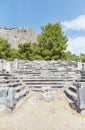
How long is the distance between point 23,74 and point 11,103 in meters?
6.76

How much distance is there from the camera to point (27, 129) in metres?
5.29

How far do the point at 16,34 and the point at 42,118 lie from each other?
4126cm

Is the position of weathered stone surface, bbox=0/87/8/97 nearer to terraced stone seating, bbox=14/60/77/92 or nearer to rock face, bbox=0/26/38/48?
terraced stone seating, bbox=14/60/77/92

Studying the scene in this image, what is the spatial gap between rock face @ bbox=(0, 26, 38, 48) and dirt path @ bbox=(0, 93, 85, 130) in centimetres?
3578

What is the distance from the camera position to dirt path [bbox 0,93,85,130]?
18.0 ft

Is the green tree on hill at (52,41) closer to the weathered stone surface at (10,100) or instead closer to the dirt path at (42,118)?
the dirt path at (42,118)

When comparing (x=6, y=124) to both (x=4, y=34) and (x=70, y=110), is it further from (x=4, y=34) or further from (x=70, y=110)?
(x=4, y=34)

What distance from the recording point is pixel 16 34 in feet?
152

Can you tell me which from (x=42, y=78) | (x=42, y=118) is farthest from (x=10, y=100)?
(x=42, y=78)

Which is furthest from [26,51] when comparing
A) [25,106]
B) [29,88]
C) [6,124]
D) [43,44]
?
[6,124]

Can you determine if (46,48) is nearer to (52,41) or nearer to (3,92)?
(52,41)

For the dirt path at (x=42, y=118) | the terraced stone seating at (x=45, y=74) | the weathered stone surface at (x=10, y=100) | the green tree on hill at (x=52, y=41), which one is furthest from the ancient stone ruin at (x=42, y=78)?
the green tree on hill at (x=52, y=41)

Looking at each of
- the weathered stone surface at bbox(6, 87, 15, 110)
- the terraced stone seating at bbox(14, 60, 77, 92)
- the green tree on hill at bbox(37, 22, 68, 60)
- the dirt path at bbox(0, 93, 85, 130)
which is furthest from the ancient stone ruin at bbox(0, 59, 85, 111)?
the green tree on hill at bbox(37, 22, 68, 60)

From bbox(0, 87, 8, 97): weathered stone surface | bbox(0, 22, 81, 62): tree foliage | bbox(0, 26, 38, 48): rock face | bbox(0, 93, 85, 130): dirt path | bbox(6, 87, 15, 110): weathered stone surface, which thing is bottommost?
bbox(0, 93, 85, 130): dirt path
